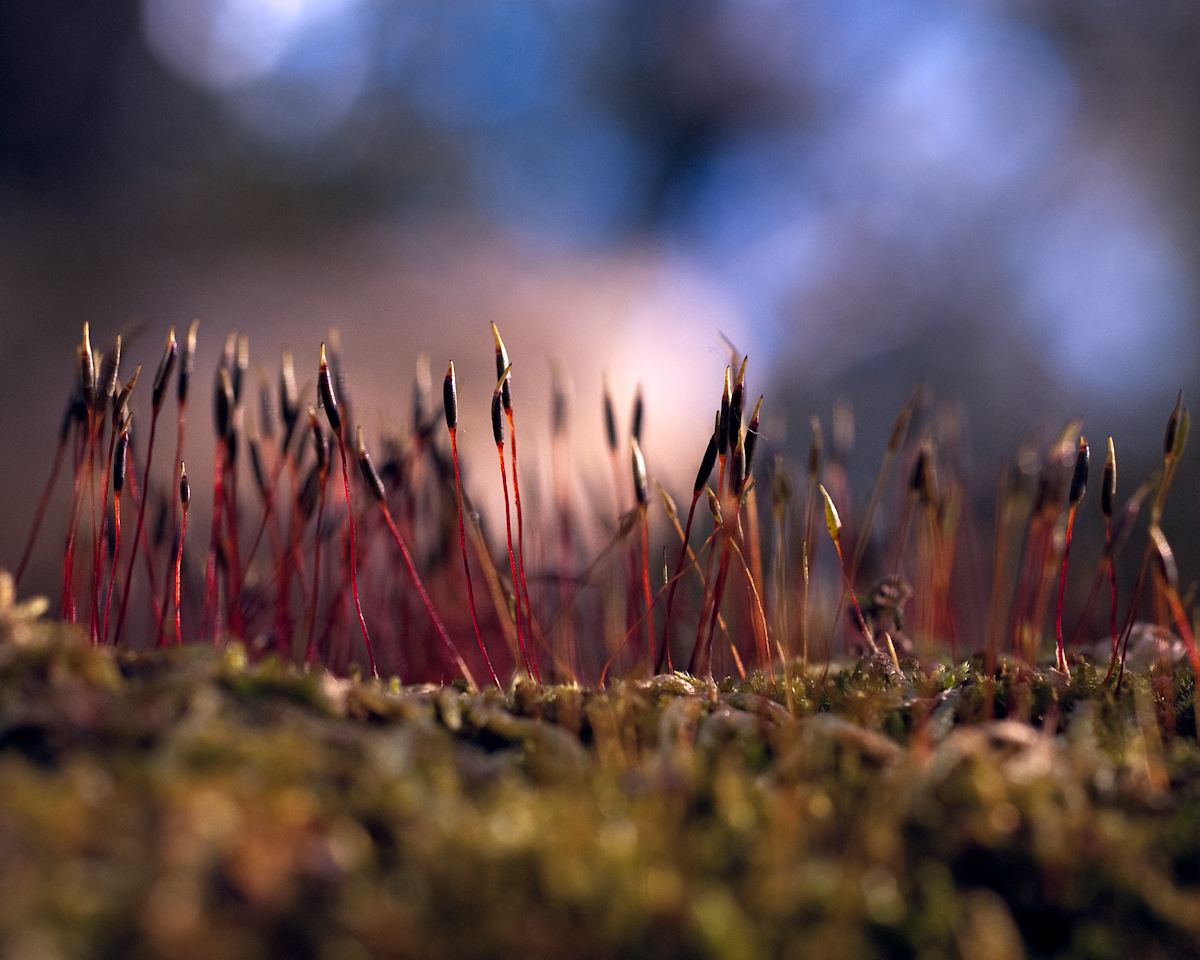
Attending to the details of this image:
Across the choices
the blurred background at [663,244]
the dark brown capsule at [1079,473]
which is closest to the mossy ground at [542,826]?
the dark brown capsule at [1079,473]

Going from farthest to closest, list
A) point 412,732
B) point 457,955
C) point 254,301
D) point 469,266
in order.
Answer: point 469,266
point 254,301
point 412,732
point 457,955

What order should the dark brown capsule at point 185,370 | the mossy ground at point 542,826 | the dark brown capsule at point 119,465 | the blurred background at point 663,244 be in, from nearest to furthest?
the mossy ground at point 542,826 < the dark brown capsule at point 119,465 < the dark brown capsule at point 185,370 < the blurred background at point 663,244

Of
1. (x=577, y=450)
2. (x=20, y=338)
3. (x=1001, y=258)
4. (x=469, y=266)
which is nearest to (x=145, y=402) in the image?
(x=20, y=338)

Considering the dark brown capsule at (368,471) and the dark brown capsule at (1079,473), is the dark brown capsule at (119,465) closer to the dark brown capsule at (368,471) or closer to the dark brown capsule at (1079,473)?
the dark brown capsule at (368,471)

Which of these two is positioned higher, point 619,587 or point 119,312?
point 119,312

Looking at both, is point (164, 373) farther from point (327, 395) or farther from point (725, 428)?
point (725, 428)

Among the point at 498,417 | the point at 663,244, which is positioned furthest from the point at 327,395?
the point at 663,244

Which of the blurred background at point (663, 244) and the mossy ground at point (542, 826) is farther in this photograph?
the blurred background at point (663, 244)

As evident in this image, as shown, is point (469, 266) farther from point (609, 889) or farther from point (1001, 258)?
point (609, 889)
